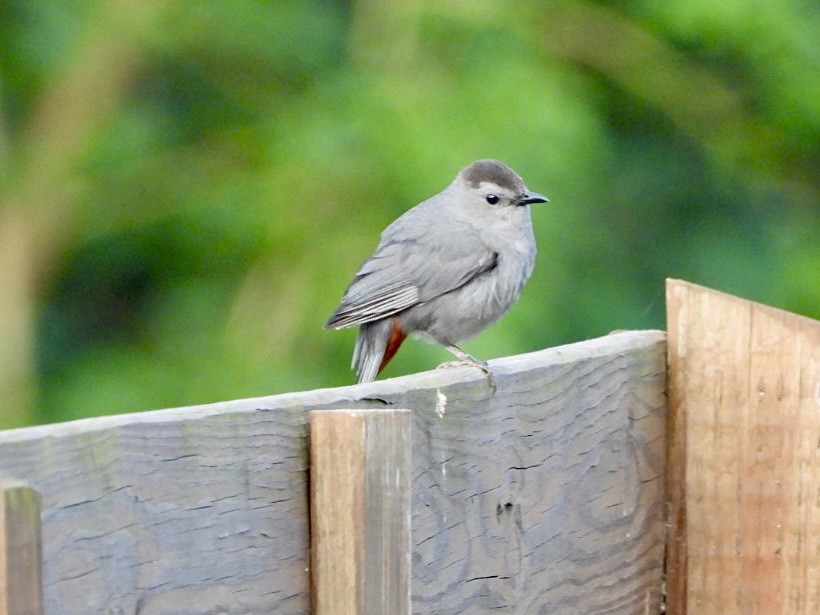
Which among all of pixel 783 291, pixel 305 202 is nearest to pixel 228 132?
pixel 305 202

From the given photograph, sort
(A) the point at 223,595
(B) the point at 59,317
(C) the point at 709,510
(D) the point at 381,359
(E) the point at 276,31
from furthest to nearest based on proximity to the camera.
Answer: (B) the point at 59,317, (E) the point at 276,31, (D) the point at 381,359, (C) the point at 709,510, (A) the point at 223,595

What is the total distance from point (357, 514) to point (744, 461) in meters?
0.82

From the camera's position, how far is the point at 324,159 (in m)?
4.84

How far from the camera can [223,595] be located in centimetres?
144

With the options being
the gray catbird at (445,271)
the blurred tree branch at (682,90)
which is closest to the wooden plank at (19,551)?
the gray catbird at (445,271)

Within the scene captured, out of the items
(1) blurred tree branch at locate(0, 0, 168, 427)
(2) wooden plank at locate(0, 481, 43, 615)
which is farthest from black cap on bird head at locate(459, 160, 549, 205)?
(2) wooden plank at locate(0, 481, 43, 615)

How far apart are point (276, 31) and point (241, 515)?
14.3ft

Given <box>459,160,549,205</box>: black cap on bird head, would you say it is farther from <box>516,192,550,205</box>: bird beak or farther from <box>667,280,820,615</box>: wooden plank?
<box>667,280,820,615</box>: wooden plank

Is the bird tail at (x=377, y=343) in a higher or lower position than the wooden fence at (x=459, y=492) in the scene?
higher

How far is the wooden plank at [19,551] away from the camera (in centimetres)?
112

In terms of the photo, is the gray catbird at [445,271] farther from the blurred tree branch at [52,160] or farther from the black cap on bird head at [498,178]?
the blurred tree branch at [52,160]

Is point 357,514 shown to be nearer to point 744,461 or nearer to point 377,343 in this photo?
point 744,461

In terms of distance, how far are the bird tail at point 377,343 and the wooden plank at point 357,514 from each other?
8.63ft

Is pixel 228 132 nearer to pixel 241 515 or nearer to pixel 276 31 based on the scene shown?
pixel 276 31
